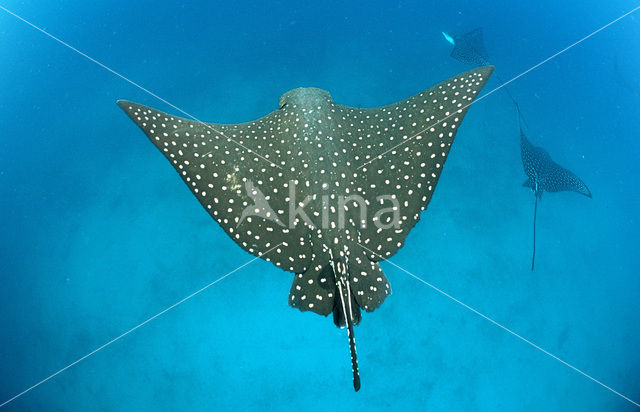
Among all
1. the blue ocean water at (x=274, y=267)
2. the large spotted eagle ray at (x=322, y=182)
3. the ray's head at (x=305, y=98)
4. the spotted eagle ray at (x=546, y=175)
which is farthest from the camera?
the spotted eagle ray at (x=546, y=175)

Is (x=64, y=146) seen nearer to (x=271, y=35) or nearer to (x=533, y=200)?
(x=271, y=35)

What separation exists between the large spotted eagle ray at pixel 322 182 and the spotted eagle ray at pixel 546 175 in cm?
89

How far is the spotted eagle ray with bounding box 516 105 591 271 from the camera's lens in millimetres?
3049

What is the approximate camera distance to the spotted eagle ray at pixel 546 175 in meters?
3.05

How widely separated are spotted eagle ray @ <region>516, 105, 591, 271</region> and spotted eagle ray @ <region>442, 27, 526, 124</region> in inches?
23.3

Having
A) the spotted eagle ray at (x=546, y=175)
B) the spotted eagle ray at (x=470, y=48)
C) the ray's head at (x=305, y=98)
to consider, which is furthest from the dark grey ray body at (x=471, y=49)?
the ray's head at (x=305, y=98)

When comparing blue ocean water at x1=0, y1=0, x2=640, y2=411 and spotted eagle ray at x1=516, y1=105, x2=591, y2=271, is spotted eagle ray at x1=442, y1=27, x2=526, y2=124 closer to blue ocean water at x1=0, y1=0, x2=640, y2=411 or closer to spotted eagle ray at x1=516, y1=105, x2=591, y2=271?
blue ocean water at x1=0, y1=0, x2=640, y2=411

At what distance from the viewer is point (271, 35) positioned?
3283mm

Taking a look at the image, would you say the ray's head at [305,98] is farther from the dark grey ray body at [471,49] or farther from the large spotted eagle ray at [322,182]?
the dark grey ray body at [471,49]

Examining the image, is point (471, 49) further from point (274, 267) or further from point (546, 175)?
point (274, 267)

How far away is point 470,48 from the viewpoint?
3322mm

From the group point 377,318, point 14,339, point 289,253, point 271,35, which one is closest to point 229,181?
point 289,253

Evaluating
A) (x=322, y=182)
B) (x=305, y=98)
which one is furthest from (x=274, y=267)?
(x=305, y=98)

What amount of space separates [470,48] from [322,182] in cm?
189
